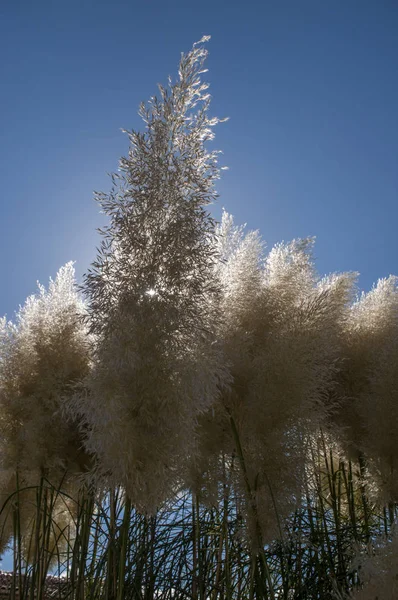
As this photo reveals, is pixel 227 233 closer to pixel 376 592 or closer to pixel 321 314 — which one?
pixel 321 314

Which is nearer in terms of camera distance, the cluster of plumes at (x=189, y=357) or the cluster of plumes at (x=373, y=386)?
the cluster of plumes at (x=189, y=357)

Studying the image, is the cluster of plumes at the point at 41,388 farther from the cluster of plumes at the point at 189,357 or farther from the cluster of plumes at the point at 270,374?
the cluster of plumes at the point at 270,374

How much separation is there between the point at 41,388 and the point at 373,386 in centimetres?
163

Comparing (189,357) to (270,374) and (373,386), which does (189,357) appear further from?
(373,386)

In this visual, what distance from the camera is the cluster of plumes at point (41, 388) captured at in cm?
279

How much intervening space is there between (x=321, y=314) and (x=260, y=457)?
0.67 meters

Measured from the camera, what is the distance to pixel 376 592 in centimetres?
178

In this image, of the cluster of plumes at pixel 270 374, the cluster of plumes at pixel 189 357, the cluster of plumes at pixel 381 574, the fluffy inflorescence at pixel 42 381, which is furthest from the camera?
the fluffy inflorescence at pixel 42 381

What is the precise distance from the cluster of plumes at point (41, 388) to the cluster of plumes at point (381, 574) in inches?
55.1

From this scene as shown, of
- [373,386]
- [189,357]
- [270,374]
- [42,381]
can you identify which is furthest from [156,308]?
[373,386]

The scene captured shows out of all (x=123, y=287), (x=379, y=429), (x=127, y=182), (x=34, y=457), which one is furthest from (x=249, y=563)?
(x=127, y=182)

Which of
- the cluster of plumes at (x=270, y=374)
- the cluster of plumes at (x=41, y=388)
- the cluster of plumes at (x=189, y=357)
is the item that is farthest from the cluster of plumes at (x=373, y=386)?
the cluster of plumes at (x=41, y=388)

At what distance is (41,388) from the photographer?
282 cm

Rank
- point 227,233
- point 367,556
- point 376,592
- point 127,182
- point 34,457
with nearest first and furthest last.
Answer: point 376,592 < point 367,556 < point 127,182 < point 34,457 < point 227,233
